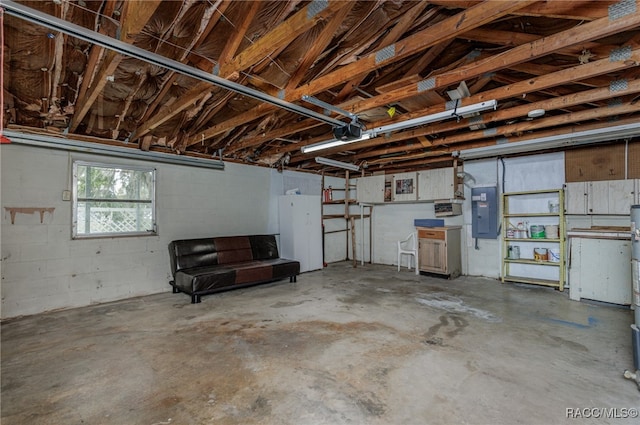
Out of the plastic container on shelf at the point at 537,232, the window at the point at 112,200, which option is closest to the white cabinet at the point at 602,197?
the plastic container on shelf at the point at 537,232

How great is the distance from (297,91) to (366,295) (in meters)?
3.20

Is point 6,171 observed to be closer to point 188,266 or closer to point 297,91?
point 188,266

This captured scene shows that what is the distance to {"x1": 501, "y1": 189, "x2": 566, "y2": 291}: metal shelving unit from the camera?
16.4 feet

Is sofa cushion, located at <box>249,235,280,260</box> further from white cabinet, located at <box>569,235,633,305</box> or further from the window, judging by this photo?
white cabinet, located at <box>569,235,633,305</box>

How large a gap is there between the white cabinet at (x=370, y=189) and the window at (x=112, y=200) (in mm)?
4647

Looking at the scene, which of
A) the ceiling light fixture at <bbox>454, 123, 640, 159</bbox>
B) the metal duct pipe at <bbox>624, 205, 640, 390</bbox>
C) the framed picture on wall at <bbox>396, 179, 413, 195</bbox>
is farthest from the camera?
the framed picture on wall at <bbox>396, 179, 413, 195</bbox>

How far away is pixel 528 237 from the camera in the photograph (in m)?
5.39

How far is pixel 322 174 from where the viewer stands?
7.51 metres

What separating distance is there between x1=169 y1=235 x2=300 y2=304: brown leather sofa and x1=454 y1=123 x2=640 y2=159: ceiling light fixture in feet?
12.9

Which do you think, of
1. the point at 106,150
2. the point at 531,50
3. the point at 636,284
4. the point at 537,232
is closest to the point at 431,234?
the point at 537,232

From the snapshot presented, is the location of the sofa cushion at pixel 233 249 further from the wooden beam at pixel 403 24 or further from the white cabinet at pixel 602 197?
the white cabinet at pixel 602 197

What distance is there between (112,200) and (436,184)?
19.5 feet

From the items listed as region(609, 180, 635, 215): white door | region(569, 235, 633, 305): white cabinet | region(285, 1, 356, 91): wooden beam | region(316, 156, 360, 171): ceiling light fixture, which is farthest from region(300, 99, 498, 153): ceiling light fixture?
region(609, 180, 635, 215): white door

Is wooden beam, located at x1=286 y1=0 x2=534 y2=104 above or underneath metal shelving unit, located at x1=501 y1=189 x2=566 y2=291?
above
